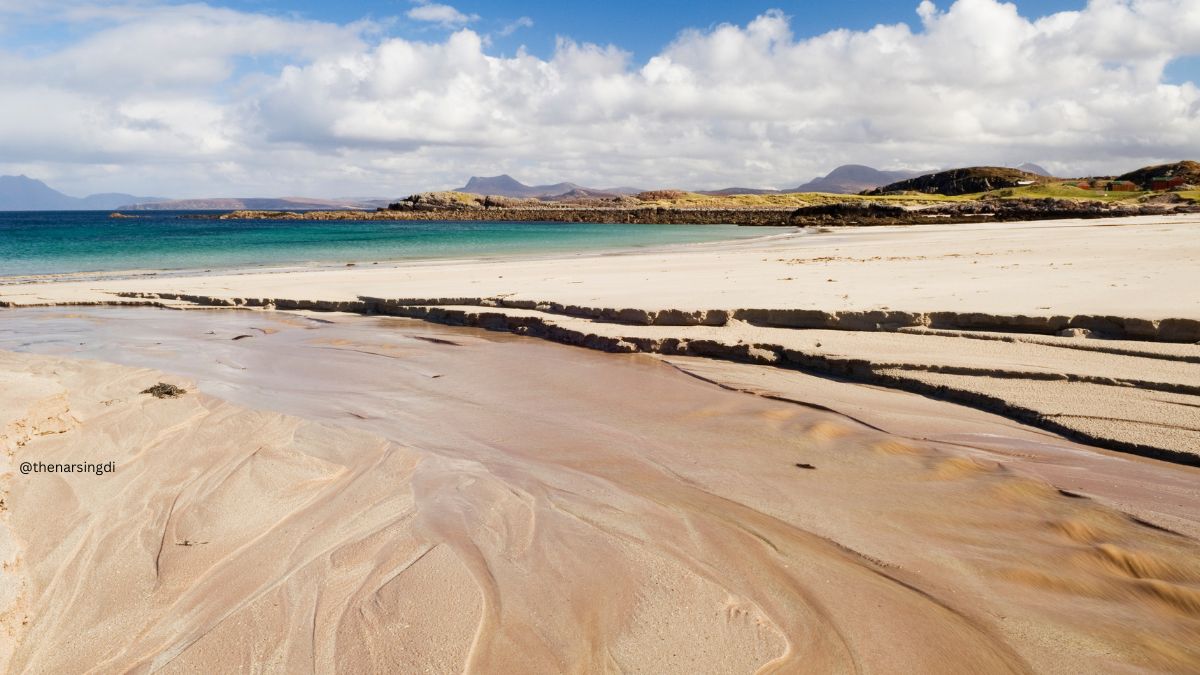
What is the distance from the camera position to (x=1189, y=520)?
10.9ft

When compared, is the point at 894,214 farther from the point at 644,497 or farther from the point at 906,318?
the point at 644,497

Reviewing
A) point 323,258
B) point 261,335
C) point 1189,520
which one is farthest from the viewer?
point 323,258

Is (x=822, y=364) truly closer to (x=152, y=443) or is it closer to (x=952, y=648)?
(x=952, y=648)

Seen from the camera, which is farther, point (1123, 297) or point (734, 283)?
point (734, 283)

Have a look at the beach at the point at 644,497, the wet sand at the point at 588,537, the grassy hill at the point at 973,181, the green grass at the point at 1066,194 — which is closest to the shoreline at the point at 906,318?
the beach at the point at 644,497

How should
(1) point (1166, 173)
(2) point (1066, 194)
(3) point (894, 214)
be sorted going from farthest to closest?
1. (1) point (1166, 173)
2. (2) point (1066, 194)
3. (3) point (894, 214)

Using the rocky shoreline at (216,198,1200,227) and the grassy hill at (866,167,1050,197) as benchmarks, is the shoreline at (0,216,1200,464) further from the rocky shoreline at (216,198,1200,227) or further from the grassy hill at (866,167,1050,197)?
the grassy hill at (866,167,1050,197)

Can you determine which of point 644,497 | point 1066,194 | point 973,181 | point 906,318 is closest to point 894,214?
point 1066,194

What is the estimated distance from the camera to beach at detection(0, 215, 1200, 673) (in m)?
2.56

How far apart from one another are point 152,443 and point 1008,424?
19.4 feet

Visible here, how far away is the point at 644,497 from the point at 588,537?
575 millimetres

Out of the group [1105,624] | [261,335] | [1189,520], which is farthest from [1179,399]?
[261,335]

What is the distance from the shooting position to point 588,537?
132 inches

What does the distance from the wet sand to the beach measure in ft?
0.06
